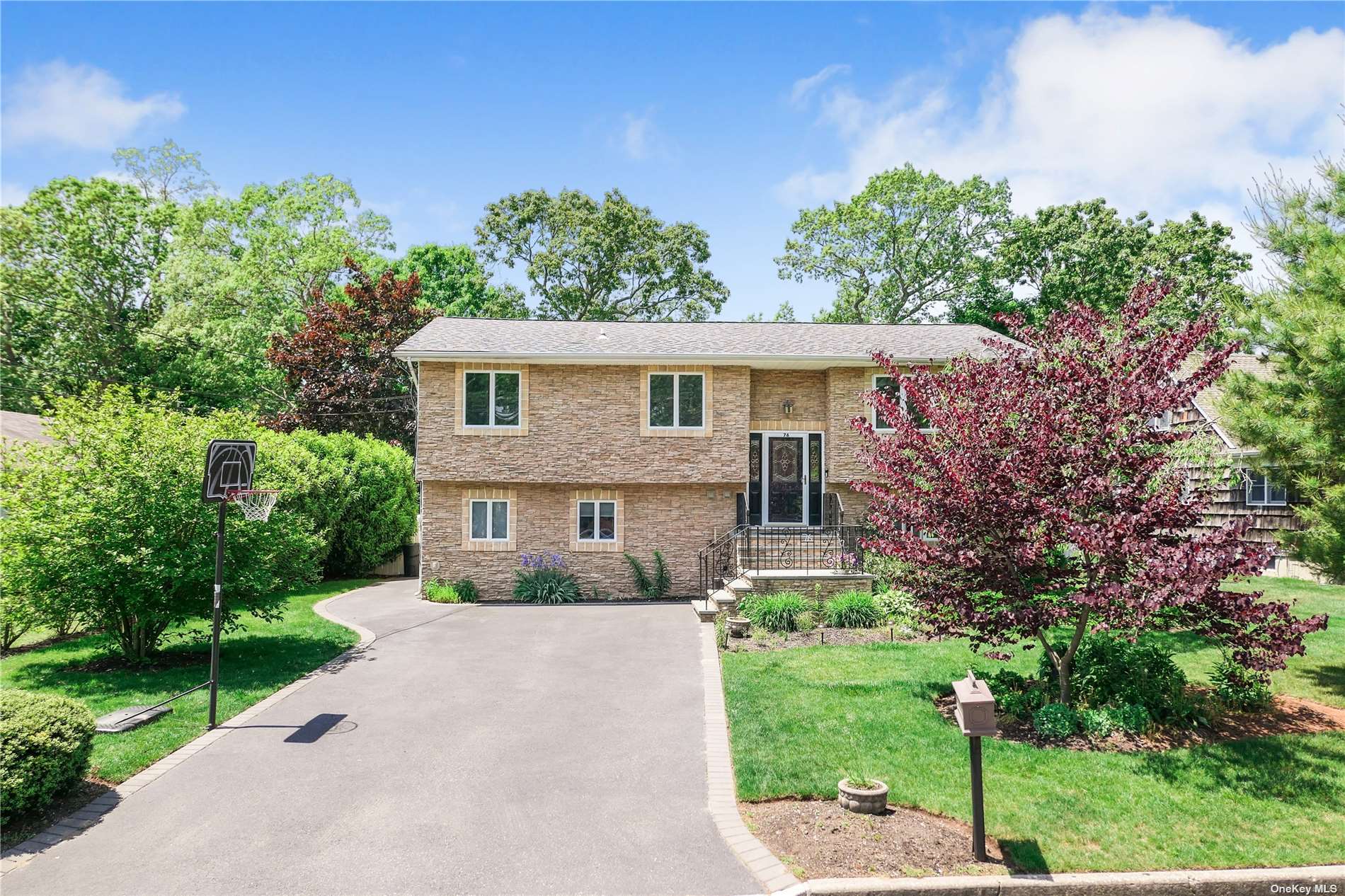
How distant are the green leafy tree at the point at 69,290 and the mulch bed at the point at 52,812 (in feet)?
97.1

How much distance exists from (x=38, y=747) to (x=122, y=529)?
193 inches

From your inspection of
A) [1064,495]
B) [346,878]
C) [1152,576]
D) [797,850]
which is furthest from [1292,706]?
[346,878]

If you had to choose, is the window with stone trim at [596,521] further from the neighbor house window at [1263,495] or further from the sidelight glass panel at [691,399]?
the neighbor house window at [1263,495]

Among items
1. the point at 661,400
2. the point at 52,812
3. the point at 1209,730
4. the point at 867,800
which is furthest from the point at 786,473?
the point at 52,812

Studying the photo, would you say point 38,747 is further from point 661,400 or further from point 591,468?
point 661,400

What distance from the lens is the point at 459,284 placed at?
140 ft

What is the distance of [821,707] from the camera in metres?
9.04

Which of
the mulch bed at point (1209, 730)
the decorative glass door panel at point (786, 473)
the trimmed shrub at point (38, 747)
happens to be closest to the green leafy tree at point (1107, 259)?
the decorative glass door panel at point (786, 473)

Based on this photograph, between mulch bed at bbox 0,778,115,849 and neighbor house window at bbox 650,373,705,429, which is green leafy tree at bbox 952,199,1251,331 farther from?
mulch bed at bbox 0,778,115,849

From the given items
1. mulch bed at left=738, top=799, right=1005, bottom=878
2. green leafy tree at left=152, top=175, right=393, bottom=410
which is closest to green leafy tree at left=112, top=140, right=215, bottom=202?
green leafy tree at left=152, top=175, right=393, bottom=410

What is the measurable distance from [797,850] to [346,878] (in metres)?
3.57

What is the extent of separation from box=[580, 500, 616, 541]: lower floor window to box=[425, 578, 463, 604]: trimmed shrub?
10.9ft

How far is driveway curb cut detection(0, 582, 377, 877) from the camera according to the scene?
5848 mm

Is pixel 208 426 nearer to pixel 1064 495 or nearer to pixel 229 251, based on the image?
pixel 1064 495
